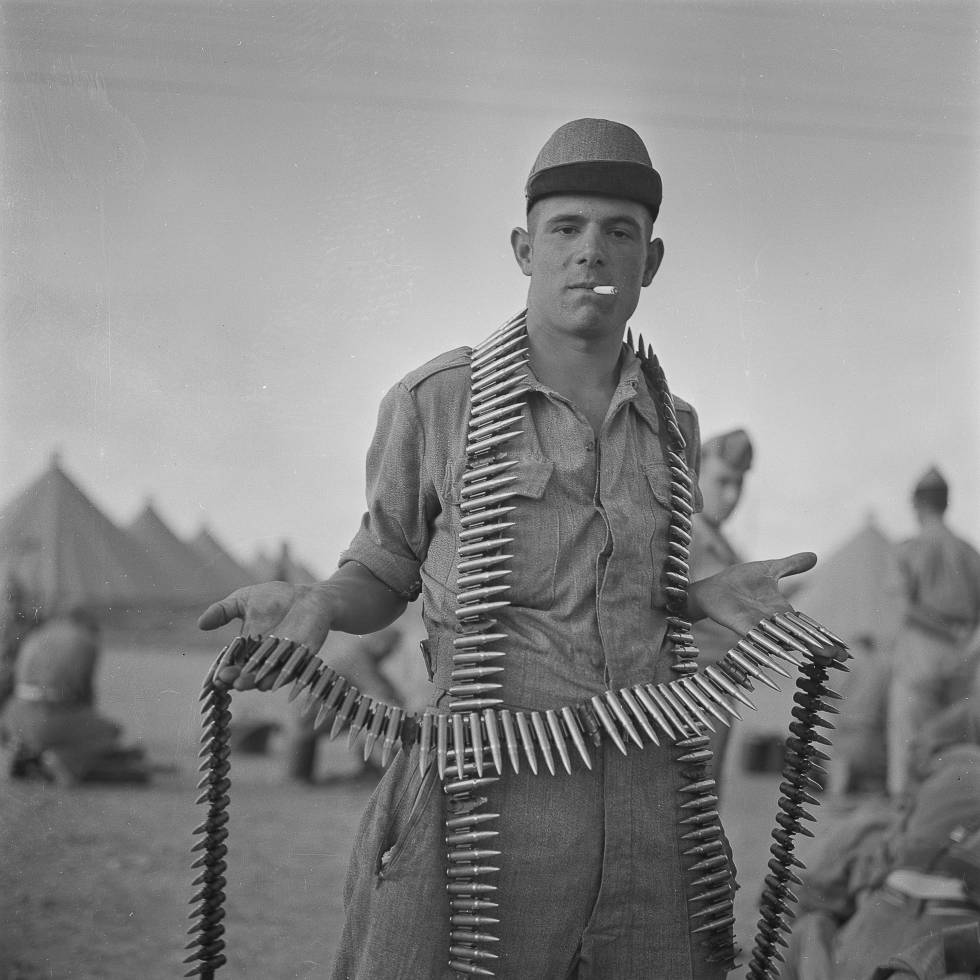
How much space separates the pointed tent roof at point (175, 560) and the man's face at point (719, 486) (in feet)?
6.51

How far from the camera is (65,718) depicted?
4852 millimetres

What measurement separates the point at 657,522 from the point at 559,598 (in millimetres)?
225

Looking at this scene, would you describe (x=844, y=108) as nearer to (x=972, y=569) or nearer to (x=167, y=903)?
(x=972, y=569)

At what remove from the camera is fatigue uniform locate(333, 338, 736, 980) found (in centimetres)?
176

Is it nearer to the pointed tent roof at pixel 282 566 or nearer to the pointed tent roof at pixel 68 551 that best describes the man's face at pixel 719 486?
the pointed tent roof at pixel 282 566

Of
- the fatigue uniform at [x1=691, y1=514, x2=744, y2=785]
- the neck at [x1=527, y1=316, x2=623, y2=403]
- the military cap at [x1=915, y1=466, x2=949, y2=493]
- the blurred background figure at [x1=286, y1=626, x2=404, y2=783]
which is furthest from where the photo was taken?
the blurred background figure at [x1=286, y1=626, x2=404, y2=783]

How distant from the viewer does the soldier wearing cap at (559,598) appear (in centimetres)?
176

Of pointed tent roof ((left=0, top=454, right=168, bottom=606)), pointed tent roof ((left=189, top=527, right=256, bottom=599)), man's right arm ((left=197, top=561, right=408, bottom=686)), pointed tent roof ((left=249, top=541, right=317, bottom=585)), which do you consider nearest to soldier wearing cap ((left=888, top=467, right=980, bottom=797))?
pointed tent roof ((left=249, top=541, right=317, bottom=585))

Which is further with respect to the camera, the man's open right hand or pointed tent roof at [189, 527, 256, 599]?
pointed tent roof at [189, 527, 256, 599]

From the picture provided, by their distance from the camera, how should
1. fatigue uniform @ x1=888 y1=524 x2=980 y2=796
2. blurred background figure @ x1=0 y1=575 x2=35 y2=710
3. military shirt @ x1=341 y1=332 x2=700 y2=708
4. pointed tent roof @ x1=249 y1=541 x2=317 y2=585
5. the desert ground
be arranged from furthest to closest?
1. fatigue uniform @ x1=888 y1=524 x2=980 y2=796
2. blurred background figure @ x1=0 y1=575 x2=35 y2=710
3. pointed tent roof @ x1=249 y1=541 x2=317 y2=585
4. the desert ground
5. military shirt @ x1=341 y1=332 x2=700 y2=708

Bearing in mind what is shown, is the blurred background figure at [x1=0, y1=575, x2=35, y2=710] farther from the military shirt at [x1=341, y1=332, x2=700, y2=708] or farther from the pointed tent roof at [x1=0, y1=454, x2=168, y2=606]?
the military shirt at [x1=341, y1=332, x2=700, y2=708]

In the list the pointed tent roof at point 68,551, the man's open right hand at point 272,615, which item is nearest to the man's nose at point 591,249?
the man's open right hand at point 272,615

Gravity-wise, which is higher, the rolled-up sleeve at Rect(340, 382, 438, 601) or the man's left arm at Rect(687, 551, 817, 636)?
the rolled-up sleeve at Rect(340, 382, 438, 601)

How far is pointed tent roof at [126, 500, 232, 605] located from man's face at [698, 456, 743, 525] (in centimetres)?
199
